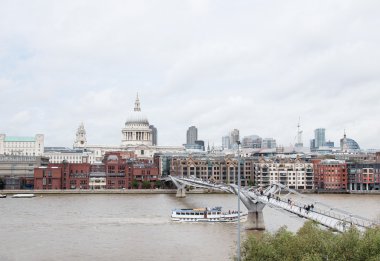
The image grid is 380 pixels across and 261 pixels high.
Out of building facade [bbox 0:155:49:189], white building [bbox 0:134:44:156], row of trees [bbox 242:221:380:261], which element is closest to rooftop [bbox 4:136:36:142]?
white building [bbox 0:134:44:156]

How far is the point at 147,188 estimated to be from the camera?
82250 millimetres

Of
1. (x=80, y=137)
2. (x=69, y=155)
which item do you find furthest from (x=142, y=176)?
(x=80, y=137)

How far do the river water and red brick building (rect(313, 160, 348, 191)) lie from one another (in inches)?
1269

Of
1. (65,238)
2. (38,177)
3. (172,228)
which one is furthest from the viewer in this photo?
(38,177)

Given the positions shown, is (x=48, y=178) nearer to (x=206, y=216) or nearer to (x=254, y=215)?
(x=206, y=216)

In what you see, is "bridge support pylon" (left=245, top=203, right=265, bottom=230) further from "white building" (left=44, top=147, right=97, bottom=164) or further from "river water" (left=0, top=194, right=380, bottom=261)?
"white building" (left=44, top=147, right=97, bottom=164)

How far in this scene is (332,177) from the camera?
273 feet

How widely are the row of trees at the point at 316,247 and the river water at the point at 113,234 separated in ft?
15.3

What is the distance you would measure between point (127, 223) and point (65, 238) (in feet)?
22.4

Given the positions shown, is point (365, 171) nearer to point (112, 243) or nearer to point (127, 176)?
point (127, 176)

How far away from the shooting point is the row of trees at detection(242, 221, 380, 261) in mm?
17344

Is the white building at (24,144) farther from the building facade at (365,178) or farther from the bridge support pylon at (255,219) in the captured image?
the bridge support pylon at (255,219)

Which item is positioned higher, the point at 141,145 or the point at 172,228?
the point at 141,145

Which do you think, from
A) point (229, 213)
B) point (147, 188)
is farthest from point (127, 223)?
point (147, 188)
